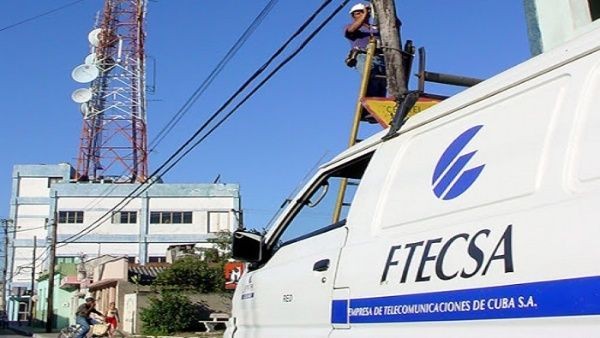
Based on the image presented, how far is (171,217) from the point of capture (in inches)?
2692

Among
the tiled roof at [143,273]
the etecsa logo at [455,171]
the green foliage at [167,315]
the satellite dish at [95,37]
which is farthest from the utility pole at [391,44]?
the satellite dish at [95,37]

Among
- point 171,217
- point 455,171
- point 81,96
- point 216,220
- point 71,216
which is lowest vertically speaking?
point 455,171

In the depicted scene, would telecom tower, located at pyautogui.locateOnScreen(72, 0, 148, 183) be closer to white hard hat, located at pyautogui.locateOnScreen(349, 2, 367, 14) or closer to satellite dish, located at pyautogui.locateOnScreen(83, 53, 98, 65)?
satellite dish, located at pyautogui.locateOnScreen(83, 53, 98, 65)

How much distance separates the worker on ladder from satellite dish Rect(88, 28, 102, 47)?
6253 cm

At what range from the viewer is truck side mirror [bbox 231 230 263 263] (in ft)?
16.6

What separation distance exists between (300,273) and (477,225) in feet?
5.19

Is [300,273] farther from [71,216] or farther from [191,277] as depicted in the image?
[71,216]

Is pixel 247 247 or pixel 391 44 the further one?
pixel 391 44

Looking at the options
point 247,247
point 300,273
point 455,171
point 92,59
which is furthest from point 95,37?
point 455,171

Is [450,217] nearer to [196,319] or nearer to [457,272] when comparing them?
[457,272]

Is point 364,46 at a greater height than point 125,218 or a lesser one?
lesser

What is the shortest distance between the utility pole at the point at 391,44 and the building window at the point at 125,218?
203 feet

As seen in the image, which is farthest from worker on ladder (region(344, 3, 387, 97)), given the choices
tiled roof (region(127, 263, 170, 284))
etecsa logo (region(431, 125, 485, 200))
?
tiled roof (region(127, 263, 170, 284))

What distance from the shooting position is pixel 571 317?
245 cm
